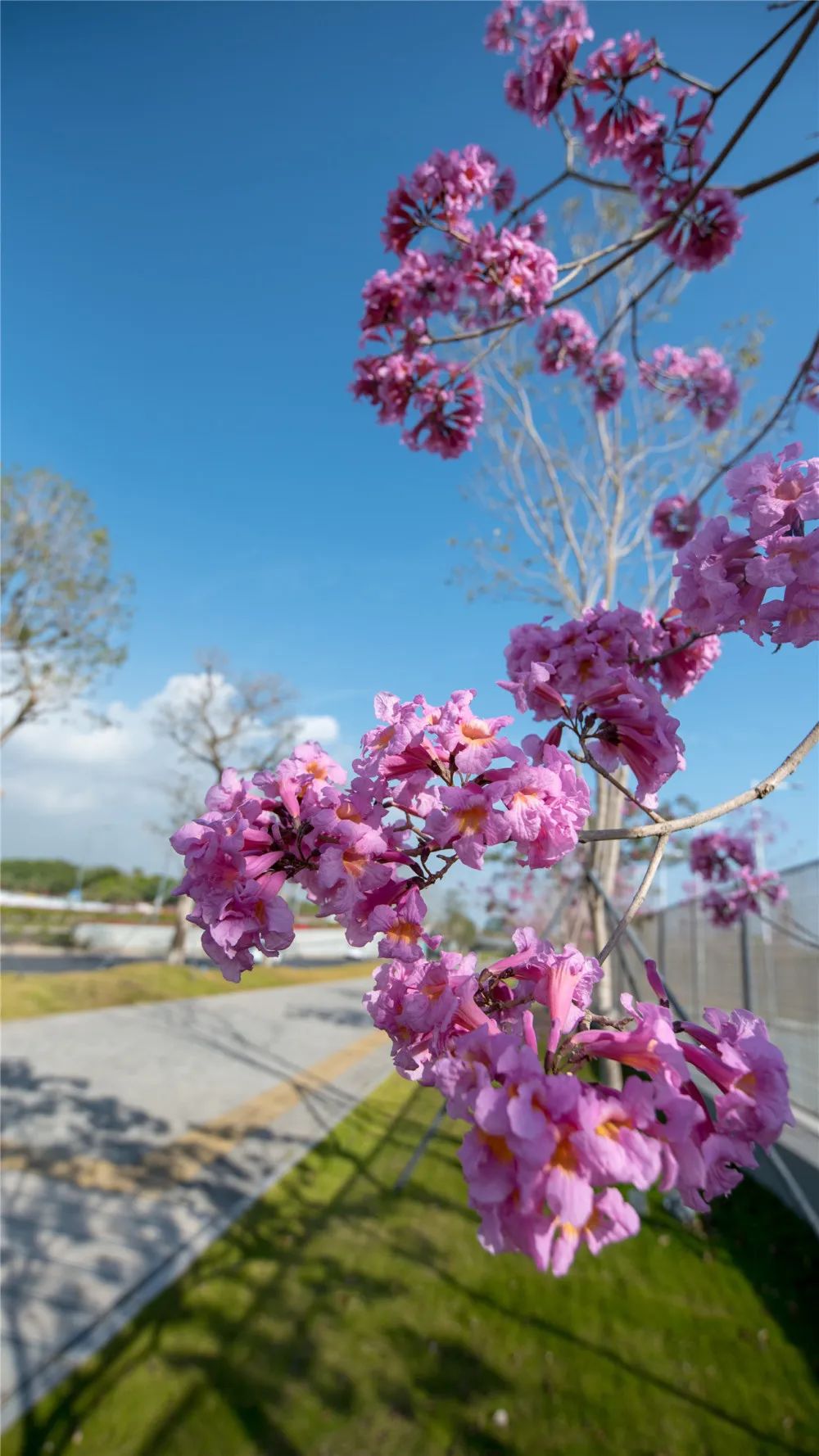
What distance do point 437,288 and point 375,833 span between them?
108 inches

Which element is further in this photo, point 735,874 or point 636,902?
point 735,874

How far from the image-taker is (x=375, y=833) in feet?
3.49

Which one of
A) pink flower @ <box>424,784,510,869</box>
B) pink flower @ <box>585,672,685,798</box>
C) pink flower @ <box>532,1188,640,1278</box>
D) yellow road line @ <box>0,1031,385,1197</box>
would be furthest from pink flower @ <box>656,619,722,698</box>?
yellow road line @ <box>0,1031,385,1197</box>

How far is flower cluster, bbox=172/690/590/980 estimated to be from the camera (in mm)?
1053

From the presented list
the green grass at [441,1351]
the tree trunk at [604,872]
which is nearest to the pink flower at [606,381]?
the tree trunk at [604,872]

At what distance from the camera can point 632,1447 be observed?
132 inches

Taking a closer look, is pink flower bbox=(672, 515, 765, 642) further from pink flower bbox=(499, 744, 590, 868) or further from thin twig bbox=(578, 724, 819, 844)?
pink flower bbox=(499, 744, 590, 868)

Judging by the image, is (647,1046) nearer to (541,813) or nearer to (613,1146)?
(613,1146)

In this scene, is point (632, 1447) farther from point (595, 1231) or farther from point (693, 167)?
point (693, 167)

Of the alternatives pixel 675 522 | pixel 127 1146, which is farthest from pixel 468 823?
pixel 127 1146

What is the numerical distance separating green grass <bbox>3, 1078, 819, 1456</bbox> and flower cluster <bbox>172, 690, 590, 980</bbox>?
3.61 meters

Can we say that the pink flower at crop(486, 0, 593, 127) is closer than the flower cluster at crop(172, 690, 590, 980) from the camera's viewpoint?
No

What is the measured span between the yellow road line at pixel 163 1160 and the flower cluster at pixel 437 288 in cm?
600

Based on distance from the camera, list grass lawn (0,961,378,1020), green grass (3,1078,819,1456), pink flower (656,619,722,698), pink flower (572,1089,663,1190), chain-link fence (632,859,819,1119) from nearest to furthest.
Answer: pink flower (572,1089,663,1190), pink flower (656,619,722,698), green grass (3,1078,819,1456), chain-link fence (632,859,819,1119), grass lawn (0,961,378,1020)
